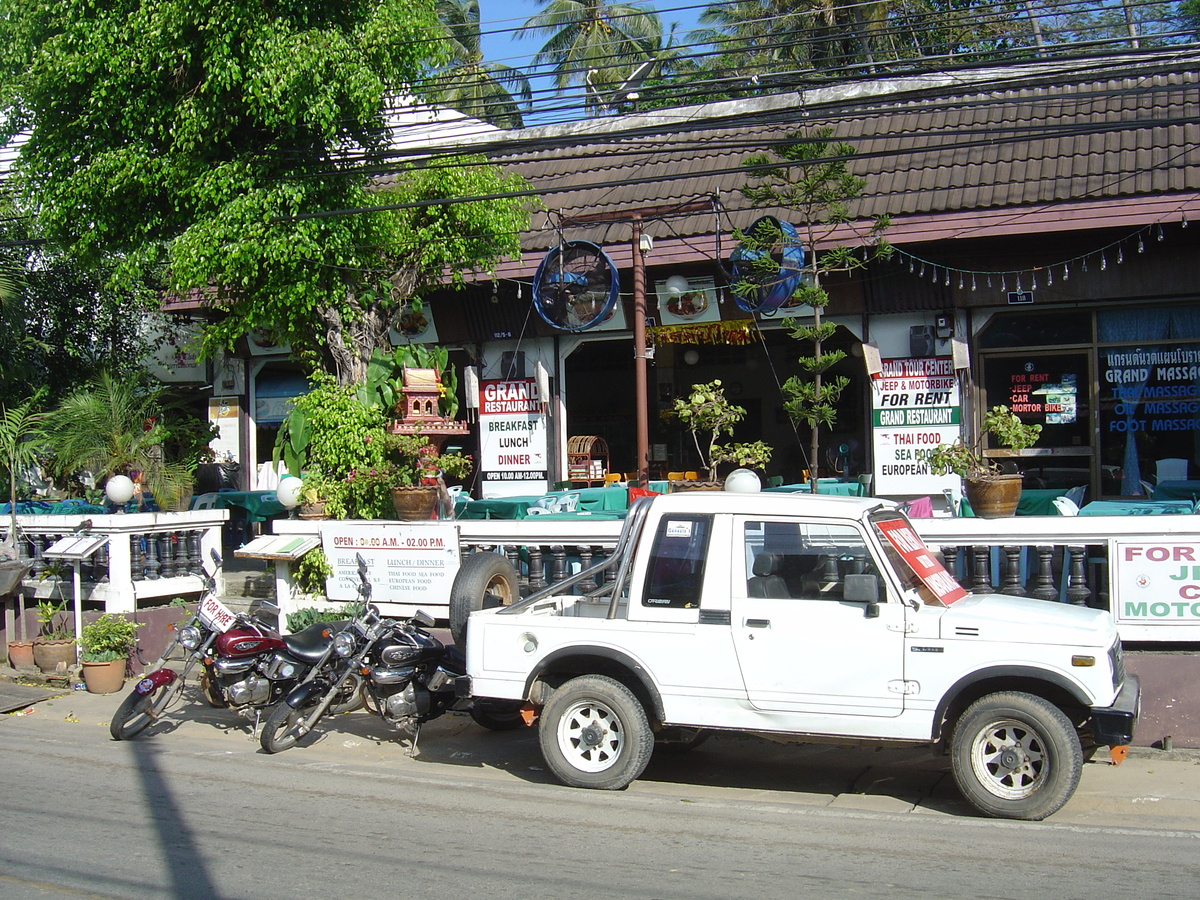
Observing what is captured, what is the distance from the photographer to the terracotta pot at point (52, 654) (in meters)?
11.0

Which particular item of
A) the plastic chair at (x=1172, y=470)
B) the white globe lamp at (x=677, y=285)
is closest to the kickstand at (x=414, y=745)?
the white globe lamp at (x=677, y=285)

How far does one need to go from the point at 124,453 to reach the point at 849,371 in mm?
11420

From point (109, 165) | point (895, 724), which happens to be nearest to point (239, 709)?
point (895, 724)

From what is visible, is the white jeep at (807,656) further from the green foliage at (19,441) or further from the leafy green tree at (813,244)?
the green foliage at (19,441)

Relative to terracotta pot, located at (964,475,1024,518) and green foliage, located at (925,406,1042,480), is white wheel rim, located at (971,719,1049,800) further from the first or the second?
green foliage, located at (925,406,1042,480)

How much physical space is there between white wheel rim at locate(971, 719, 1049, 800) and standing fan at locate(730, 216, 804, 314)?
6364 millimetres

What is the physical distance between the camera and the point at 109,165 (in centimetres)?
1062

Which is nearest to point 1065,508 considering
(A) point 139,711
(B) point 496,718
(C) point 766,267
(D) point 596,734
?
(C) point 766,267

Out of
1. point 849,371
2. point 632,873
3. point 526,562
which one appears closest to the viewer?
point 632,873

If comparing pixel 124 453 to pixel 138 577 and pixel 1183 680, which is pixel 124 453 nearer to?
pixel 138 577

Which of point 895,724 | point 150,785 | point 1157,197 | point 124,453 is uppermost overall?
point 1157,197

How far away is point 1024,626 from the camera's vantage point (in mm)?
5977

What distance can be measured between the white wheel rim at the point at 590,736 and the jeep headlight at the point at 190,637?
3.39 metres

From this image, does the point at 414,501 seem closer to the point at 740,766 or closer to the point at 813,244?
the point at 740,766
